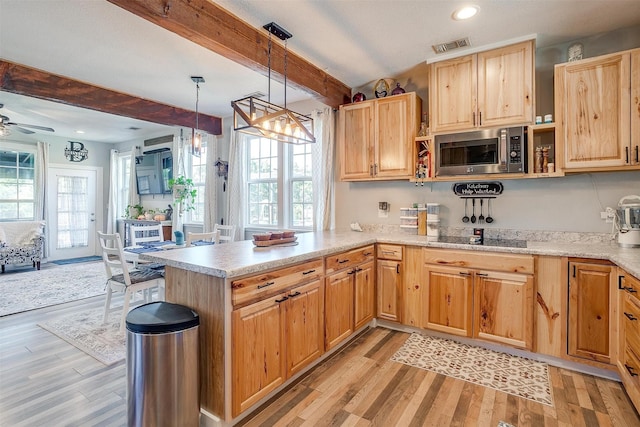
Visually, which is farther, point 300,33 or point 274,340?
point 300,33

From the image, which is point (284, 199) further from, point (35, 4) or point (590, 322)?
point (590, 322)

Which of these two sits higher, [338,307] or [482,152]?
[482,152]

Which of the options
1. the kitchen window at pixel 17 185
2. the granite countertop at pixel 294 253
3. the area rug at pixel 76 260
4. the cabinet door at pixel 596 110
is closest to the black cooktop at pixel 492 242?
the granite countertop at pixel 294 253

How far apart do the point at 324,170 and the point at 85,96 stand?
3.06 m

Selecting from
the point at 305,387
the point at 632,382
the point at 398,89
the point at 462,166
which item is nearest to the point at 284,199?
the point at 398,89

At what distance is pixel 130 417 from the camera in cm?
172

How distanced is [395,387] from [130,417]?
1.62m

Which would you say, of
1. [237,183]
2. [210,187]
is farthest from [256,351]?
[210,187]

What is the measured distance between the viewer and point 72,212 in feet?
24.8

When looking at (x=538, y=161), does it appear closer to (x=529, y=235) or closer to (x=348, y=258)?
(x=529, y=235)

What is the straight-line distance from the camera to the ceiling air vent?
2881 millimetres

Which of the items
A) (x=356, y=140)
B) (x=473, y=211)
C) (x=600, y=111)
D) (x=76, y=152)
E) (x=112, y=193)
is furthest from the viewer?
(x=112, y=193)

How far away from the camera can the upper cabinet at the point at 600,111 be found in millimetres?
2426

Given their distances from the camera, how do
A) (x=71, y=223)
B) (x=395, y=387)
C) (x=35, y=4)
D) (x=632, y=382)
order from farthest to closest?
(x=71, y=223) → (x=35, y=4) → (x=395, y=387) → (x=632, y=382)
